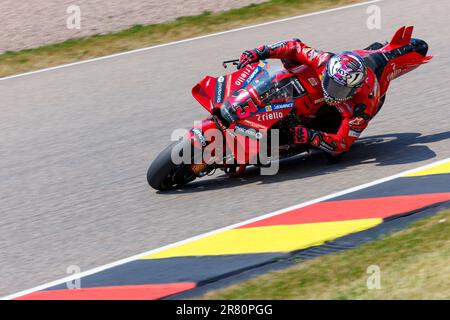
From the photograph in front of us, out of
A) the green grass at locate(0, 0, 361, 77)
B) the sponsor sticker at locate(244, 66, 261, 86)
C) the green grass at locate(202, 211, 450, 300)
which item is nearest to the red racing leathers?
the sponsor sticker at locate(244, 66, 261, 86)

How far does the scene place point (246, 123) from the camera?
772 cm

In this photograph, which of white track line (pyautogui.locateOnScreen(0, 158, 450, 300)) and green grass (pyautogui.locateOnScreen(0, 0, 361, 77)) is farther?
green grass (pyautogui.locateOnScreen(0, 0, 361, 77))

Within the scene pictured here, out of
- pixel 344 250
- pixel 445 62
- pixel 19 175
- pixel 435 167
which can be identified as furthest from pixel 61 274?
pixel 445 62

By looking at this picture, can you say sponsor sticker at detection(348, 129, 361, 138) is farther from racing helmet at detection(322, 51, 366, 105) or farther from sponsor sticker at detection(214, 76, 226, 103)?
sponsor sticker at detection(214, 76, 226, 103)

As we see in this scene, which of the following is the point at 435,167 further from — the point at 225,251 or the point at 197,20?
the point at 197,20

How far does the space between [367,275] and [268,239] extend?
103cm

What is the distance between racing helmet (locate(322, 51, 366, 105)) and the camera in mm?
7723

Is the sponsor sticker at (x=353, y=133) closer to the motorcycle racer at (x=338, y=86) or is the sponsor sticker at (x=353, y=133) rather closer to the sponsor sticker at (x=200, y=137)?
the motorcycle racer at (x=338, y=86)

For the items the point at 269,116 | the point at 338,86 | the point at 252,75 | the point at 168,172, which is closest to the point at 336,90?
the point at 338,86

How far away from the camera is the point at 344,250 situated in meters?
6.18

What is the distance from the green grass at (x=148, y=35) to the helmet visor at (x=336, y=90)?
550 cm

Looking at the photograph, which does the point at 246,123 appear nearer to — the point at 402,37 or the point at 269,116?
the point at 269,116

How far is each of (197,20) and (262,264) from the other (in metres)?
8.15

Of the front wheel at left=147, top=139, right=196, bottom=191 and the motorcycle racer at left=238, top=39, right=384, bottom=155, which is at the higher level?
the motorcycle racer at left=238, top=39, right=384, bottom=155
